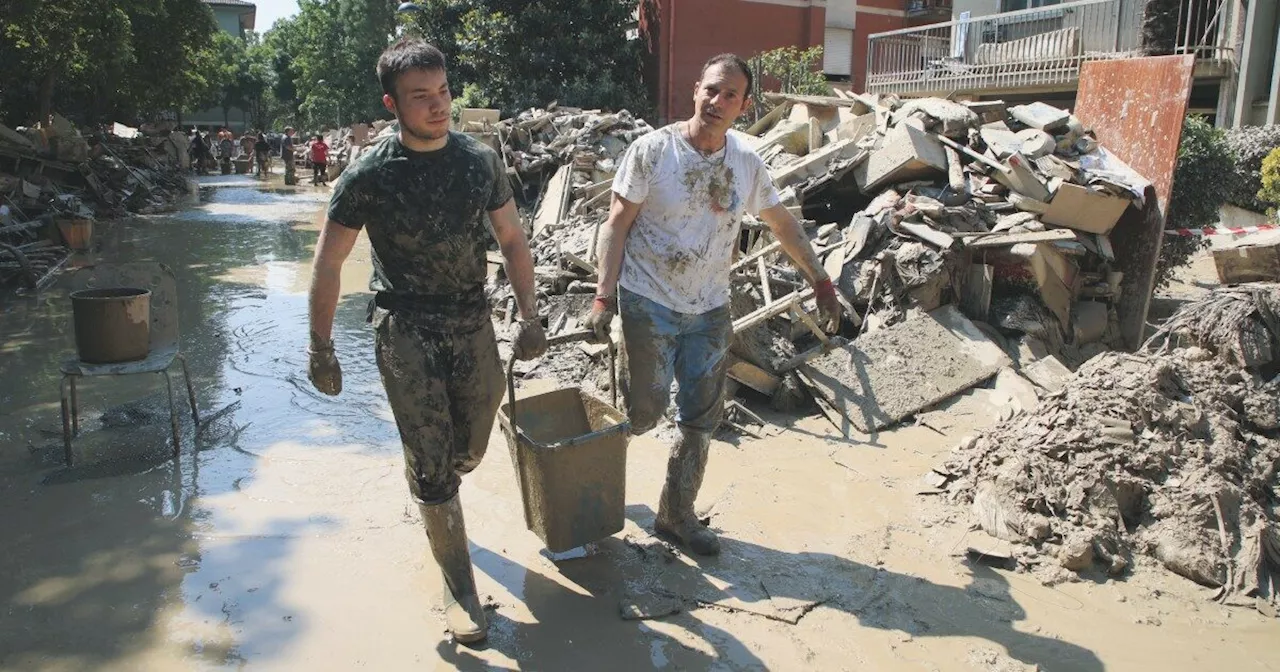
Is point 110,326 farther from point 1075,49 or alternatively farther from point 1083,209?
point 1075,49

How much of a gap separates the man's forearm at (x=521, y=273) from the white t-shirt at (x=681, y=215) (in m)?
0.51

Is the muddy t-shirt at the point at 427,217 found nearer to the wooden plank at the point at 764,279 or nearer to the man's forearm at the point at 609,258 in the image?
the man's forearm at the point at 609,258

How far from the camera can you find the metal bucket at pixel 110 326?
4613 millimetres

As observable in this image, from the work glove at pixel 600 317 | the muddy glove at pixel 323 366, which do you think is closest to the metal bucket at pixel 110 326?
the muddy glove at pixel 323 366

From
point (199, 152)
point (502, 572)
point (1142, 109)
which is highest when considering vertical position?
point (1142, 109)

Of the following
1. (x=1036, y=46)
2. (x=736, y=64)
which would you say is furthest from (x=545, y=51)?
(x=736, y=64)

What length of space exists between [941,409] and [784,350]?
1.11 meters

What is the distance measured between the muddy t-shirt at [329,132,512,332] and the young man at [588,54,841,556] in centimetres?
60

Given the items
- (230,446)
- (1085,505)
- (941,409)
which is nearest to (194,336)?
(230,446)

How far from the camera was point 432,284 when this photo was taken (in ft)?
10.3

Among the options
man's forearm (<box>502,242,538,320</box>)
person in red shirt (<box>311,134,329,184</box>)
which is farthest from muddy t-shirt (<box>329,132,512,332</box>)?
person in red shirt (<box>311,134,329,184</box>)

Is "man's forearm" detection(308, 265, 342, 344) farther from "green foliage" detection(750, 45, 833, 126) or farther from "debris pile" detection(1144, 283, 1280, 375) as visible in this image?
"green foliage" detection(750, 45, 833, 126)

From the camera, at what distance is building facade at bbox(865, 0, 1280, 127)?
13.3m

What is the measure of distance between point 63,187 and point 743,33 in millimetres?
15639
